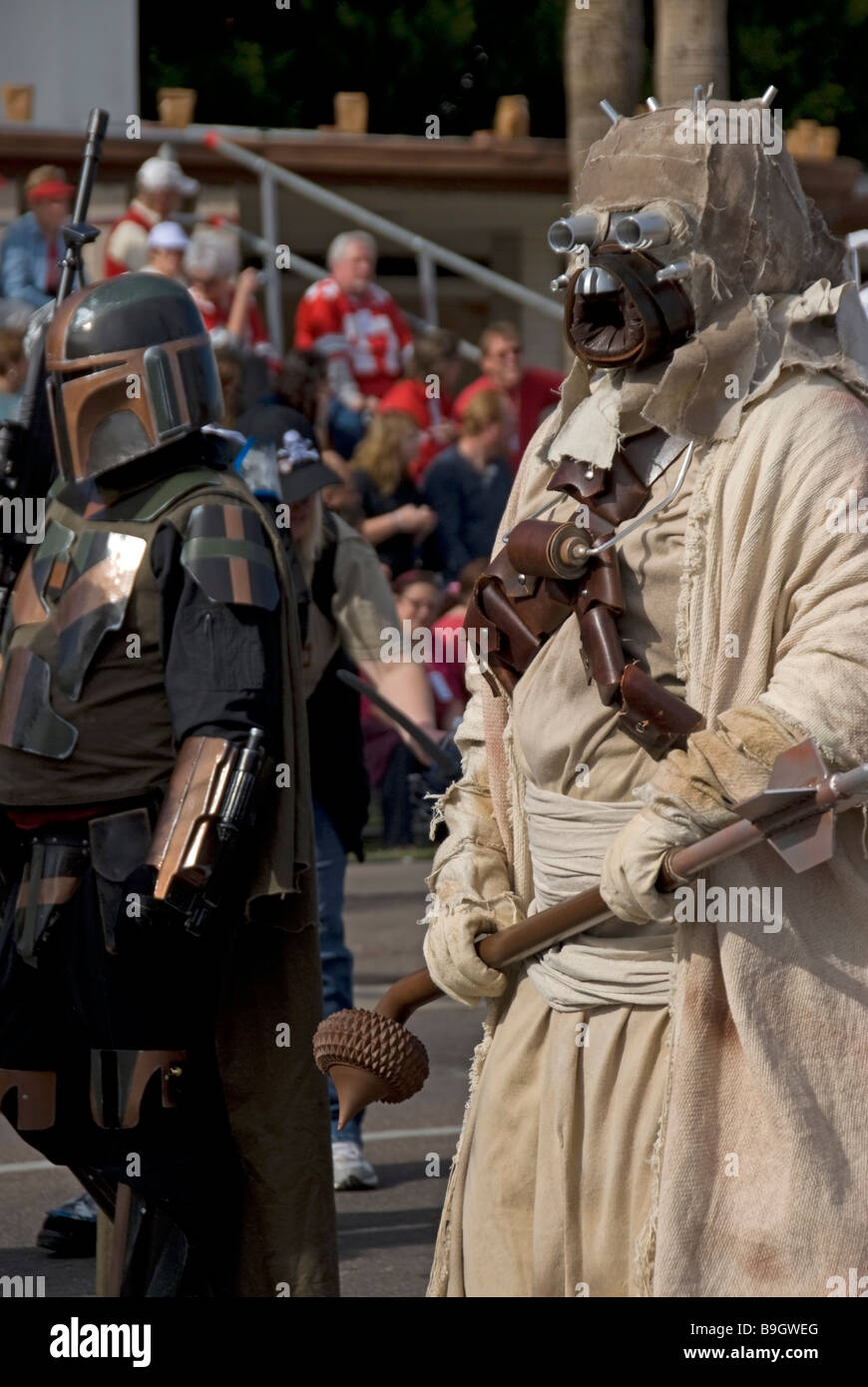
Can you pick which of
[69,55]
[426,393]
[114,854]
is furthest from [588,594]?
[69,55]

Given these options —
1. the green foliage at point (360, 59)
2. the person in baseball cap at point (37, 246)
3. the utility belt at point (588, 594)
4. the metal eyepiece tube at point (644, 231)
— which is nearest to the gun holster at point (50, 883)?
the utility belt at point (588, 594)

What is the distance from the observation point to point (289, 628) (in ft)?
14.8

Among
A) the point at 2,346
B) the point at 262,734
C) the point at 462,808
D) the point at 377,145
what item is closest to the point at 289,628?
the point at 262,734

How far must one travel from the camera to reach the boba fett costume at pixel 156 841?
14.2ft

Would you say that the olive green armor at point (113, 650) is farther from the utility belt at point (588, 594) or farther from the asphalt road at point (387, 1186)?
the asphalt road at point (387, 1186)

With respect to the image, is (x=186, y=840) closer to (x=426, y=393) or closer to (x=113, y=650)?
(x=113, y=650)

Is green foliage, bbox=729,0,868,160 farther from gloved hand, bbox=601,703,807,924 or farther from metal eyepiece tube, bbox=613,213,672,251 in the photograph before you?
gloved hand, bbox=601,703,807,924

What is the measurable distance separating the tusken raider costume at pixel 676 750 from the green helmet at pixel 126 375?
3.07 feet

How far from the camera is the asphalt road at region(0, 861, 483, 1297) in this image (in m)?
5.46

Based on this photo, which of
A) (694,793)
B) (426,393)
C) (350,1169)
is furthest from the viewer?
(426,393)

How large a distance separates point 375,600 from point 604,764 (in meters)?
2.49

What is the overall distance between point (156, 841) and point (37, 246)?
291 inches

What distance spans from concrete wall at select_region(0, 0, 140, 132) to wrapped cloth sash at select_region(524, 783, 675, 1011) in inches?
534

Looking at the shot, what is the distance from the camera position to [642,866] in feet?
11.1
